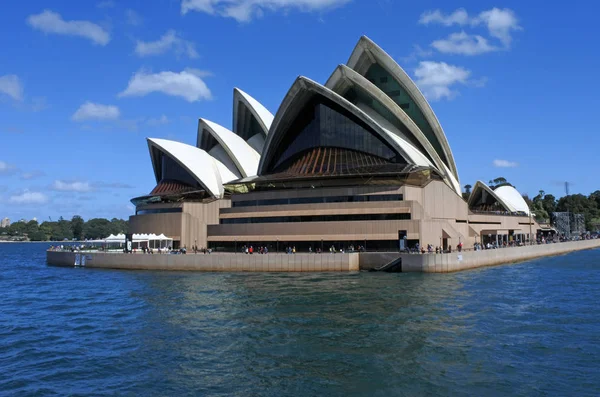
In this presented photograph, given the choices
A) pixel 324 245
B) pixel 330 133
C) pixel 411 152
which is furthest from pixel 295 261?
pixel 411 152

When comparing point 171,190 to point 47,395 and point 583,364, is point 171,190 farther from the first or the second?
point 583,364

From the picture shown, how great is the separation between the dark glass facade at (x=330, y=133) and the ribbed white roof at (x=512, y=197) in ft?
114

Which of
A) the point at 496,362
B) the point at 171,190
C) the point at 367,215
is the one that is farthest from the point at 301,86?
the point at 496,362

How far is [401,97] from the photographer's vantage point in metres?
59.1

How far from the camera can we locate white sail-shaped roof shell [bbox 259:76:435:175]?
51.3m

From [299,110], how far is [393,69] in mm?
12312

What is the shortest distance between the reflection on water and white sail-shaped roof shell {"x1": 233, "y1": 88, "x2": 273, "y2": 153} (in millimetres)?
37905

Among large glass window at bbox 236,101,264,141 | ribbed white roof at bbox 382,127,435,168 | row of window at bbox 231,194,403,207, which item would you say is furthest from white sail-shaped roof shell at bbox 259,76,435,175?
large glass window at bbox 236,101,264,141

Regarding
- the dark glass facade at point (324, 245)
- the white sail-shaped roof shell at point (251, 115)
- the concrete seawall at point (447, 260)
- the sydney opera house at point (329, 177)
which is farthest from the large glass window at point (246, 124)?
the concrete seawall at point (447, 260)

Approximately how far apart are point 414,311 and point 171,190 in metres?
45.0

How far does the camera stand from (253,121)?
233 feet

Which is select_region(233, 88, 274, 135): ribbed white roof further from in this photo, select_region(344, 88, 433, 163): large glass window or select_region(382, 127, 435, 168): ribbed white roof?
select_region(382, 127, 435, 168): ribbed white roof

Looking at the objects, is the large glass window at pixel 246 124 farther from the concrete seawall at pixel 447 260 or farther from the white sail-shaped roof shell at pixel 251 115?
the concrete seawall at pixel 447 260

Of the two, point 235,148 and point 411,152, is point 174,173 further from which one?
point 411,152
